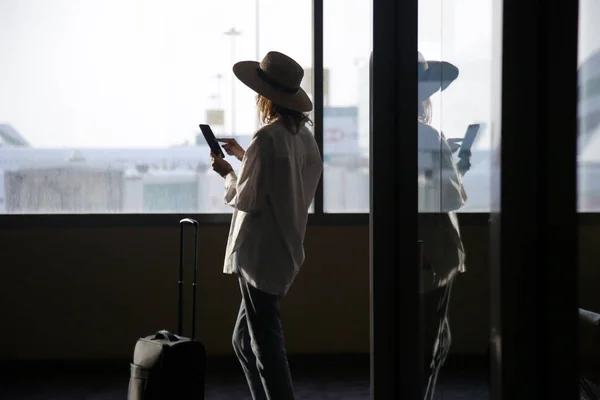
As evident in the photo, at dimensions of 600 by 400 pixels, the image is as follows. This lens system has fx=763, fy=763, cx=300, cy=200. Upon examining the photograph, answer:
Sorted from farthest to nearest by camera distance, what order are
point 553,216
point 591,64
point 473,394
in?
point 473,394 < point 553,216 < point 591,64

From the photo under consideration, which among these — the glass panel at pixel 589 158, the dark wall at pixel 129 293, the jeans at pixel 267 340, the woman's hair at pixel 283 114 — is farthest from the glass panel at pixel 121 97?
the glass panel at pixel 589 158

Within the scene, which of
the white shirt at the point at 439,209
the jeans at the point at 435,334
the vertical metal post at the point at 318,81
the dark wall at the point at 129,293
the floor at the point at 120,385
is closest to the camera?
the white shirt at the point at 439,209

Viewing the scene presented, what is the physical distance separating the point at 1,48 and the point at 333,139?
2.02 metres

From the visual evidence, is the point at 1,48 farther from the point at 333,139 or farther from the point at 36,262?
the point at 333,139

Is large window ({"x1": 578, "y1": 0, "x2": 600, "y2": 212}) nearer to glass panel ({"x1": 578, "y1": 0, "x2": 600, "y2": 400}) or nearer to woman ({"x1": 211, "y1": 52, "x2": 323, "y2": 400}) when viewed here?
glass panel ({"x1": 578, "y1": 0, "x2": 600, "y2": 400})

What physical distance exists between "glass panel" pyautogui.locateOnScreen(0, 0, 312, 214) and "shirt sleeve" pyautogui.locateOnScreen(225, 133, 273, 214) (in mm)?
1791

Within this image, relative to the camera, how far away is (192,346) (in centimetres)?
285

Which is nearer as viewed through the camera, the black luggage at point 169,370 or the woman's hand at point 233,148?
the black luggage at point 169,370

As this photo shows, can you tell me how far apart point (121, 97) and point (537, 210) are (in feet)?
12.9

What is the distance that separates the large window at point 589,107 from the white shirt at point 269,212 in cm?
206

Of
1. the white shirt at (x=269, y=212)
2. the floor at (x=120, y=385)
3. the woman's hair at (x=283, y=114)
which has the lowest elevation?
the floor at (x=120, y=385)

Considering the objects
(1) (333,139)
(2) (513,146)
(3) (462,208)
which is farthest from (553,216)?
(1) (333,139)

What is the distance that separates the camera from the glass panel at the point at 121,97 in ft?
14.6

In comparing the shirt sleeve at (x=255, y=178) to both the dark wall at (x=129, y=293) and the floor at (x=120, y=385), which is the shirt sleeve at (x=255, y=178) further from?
the dark wall at (x=129, y=293)
